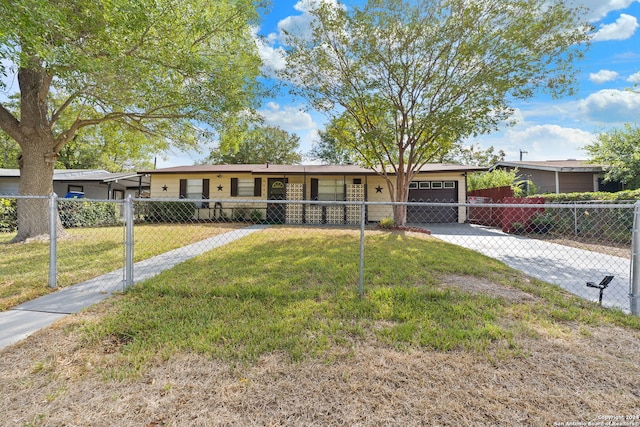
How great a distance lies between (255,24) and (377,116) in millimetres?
4856

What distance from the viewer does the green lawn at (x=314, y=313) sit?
7.87 ft

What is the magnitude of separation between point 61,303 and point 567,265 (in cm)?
810

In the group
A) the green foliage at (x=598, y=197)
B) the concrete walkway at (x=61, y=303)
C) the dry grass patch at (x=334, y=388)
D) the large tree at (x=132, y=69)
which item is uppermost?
the large tree at (x=132, y=69)

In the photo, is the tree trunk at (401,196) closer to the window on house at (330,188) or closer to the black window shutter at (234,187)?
the window on house at (330,188)

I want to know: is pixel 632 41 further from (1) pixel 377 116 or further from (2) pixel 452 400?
(2) pixel 452 400

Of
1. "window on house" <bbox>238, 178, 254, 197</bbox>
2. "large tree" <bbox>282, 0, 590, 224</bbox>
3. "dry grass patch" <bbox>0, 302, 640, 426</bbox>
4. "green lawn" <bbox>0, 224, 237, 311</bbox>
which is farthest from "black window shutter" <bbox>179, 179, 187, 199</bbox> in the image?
"dry grass patch" <bbox>0, 302, 640, 426</bbox>

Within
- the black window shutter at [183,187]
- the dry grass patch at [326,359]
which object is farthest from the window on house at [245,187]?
the dry grass patch at [326,359]

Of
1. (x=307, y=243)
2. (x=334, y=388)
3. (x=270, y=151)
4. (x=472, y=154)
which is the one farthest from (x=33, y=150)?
(x=270, y=151)

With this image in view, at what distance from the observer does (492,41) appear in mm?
8094

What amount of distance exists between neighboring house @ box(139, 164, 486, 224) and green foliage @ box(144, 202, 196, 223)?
23.9 inches

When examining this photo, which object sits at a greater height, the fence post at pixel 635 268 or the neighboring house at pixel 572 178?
the neighboring house at pixel 572 178

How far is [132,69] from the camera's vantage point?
6.26m

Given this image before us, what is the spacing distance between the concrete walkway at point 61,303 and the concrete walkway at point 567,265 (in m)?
6.23

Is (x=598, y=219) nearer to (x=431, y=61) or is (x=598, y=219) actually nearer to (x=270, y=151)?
(x=431, y=61)
